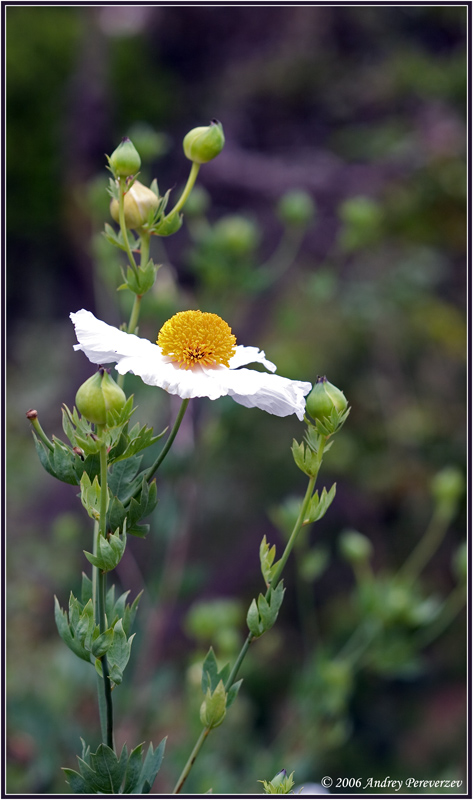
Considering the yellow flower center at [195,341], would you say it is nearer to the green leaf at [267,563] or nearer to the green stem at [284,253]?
the green leaf at [267,563]

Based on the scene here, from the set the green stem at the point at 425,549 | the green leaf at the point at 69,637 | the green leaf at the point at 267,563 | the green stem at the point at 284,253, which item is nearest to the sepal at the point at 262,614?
the green leaf at the point at 267,563

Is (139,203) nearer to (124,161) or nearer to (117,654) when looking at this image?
(124,161)

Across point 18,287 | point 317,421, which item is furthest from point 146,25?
point 317,421

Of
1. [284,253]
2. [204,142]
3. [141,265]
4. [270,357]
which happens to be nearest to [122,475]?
[141,265]

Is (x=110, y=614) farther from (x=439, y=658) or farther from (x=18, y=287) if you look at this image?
(x=18, y=287)

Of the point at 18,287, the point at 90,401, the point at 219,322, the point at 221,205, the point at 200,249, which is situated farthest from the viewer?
the point at 18,287

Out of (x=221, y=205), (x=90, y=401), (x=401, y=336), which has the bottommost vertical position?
(x=90, y=401)
